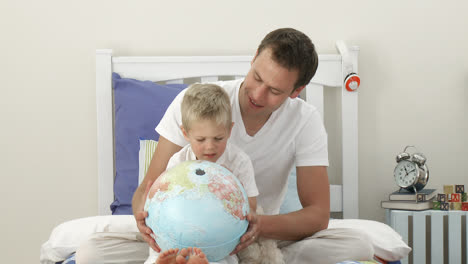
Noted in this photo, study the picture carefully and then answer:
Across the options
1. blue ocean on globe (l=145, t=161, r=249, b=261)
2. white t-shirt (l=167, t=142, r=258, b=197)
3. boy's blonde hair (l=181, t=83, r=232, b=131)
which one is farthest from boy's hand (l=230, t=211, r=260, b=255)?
boy's blonde hair (l=181, t=83, r=232, b=131)

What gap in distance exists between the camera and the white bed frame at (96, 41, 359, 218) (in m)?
2.60

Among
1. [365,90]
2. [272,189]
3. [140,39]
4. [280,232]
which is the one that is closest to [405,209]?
[365,90]

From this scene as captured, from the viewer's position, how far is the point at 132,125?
8.05 feet

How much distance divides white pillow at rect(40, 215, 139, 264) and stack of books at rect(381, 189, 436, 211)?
1159 millimetres


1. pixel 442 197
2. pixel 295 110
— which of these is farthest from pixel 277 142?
pixel 442 197

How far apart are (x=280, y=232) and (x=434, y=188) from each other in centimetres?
133

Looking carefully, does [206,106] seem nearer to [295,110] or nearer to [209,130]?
Result: [209,130]

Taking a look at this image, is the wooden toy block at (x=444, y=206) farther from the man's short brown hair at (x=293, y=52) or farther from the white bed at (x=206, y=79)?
the man's short brown hair at (x=293, y=52)

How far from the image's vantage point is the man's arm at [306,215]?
170cm

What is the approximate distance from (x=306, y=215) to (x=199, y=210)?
59 cm

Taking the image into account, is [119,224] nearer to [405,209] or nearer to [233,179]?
[233,179]

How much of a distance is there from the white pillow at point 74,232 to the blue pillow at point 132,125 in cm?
36

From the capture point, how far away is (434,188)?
2.75 m

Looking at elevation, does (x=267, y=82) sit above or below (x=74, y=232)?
above
